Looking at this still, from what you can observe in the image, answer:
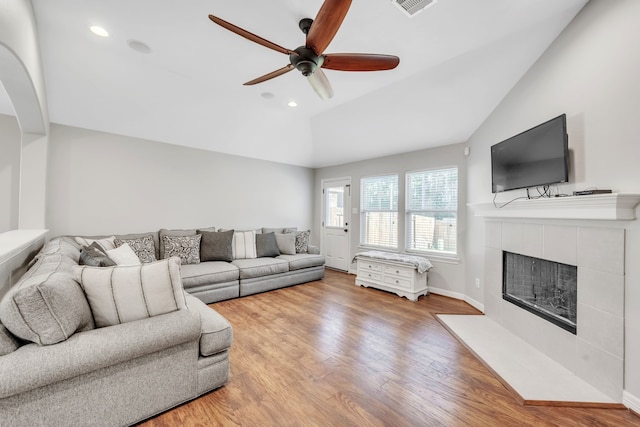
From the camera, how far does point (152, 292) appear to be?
1.64 meters

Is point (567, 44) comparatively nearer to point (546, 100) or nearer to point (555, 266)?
point (546, 100)

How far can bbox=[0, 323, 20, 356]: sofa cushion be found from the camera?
1.21 metres

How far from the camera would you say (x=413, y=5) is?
76.0 inches

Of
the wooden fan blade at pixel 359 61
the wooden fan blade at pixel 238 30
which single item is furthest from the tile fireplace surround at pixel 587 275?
the wooden fan blade at pixel 238 30

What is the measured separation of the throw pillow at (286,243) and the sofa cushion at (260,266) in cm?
49

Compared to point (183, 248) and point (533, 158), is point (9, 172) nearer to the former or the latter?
point (183, 248)

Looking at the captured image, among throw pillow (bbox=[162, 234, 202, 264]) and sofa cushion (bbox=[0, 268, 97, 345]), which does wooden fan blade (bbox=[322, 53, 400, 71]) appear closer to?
sofa cushion (bbox=[0, 268, 97, 345])

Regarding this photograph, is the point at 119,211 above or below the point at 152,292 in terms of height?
above

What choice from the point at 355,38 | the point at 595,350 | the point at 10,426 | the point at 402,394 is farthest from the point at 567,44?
the point at 10,426

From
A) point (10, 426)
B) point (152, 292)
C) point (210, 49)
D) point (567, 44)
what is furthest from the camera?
point (210, 49)

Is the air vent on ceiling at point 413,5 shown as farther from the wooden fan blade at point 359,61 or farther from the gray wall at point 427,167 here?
the gray wall at point 427,167

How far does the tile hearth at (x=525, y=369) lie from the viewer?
1798 millimetres

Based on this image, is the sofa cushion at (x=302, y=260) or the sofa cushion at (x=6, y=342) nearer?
the sofa cushion at (x=6, y=342)

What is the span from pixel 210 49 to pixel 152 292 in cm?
232
